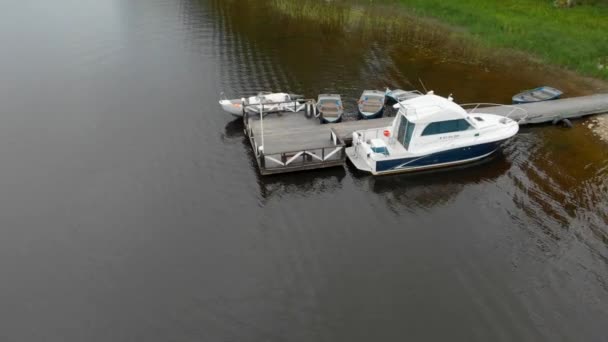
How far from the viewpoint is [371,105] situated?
99.9 ft

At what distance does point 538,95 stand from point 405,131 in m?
14.0

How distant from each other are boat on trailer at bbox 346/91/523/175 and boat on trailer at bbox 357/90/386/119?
358 cm

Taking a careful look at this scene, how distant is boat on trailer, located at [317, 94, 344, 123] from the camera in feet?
96.6

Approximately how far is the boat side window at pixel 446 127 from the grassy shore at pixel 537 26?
1917 centimetres

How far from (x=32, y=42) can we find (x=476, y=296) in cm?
4653

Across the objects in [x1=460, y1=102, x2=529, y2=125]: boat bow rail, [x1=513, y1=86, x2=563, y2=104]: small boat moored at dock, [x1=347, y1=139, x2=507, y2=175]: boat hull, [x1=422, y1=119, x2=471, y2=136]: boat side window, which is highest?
[x1=422, y1=119, x2=471, y2=136]: boat side window

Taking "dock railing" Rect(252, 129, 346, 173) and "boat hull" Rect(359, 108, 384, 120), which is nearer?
"dock railing" Rect(252, 129, 346, 173)

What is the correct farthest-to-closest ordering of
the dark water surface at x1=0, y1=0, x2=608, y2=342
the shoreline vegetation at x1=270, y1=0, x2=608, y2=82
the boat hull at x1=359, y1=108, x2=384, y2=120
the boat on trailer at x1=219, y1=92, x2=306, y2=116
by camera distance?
the shoreline vegetation at x1=270, y1=0, x2=608, y2=82 → the boat on trailer at x1=219, y1=92, x2=306, y2=116 → the boat hull at x1=359, y1=108, x2=384, y2=120 → the dark water surface at x1=0, y1=0, x2=608, y2=342

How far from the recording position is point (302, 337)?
16688 mm

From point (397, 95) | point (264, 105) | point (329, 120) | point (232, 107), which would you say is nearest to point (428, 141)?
point (329, 120)

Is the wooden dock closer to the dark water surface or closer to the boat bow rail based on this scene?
the boat bow rail

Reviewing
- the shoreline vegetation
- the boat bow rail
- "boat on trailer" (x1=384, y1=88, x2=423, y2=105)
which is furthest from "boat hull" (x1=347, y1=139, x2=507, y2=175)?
the shoreline vegetation

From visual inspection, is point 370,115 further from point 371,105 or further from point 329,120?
point 329,120

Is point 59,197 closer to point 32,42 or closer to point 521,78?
point 32,42
